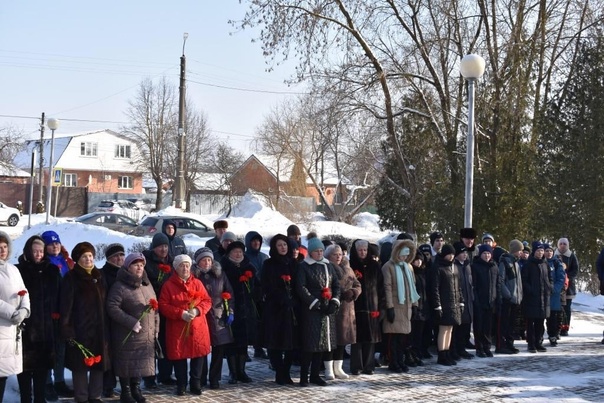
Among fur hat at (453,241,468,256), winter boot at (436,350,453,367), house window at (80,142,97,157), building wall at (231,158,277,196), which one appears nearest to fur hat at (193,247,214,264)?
winter boot at (436,350,453,367)

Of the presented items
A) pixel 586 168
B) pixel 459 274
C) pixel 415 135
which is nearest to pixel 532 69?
pixel 586 168

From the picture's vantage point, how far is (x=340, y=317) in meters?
9.27

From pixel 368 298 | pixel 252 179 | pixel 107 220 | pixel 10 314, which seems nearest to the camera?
pixel 10 314

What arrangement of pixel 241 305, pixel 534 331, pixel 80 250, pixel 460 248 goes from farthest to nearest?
pixel 534 331 → pixel 460 248 → pixel 241 305 → pixel 80 250

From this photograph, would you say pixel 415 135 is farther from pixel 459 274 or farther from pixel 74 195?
pixel 74 195

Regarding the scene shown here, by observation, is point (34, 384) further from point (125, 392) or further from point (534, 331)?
point (534, 331)

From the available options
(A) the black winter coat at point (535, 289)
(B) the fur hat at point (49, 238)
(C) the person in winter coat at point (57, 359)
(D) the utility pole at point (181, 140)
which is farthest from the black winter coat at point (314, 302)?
(D) the utility pole at point (181, 140)

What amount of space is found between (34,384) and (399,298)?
4698mm

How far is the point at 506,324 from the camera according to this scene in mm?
11820

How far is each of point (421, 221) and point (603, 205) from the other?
810cm

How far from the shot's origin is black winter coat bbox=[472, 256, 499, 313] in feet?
37.0

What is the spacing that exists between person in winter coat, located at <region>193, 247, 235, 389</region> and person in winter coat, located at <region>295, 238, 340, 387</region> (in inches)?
34.3

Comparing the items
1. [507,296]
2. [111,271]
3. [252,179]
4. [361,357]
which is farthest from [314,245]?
[252,179]

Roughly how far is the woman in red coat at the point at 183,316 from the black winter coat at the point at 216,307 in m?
0.26
